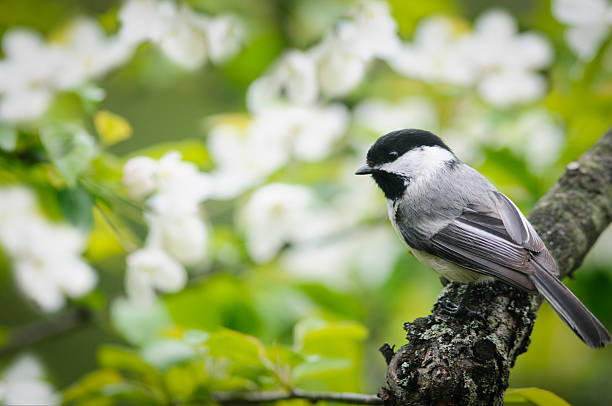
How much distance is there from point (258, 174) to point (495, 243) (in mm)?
511

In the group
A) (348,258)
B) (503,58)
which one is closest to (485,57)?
(503,58)

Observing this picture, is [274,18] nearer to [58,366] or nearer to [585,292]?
[585,292]

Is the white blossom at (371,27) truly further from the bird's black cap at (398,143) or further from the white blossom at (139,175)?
the white blossom at (139,175)

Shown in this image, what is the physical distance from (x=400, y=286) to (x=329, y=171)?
39cm

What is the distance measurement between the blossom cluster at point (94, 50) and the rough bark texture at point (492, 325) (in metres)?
0.65

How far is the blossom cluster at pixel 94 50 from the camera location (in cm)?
97

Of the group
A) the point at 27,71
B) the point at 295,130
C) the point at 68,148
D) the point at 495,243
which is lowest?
the point at 495,243

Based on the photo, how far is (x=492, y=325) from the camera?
2.44 ft

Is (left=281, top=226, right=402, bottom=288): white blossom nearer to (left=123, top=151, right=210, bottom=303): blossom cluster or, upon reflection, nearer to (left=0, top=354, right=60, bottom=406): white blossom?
(left=123, top=151, right=210, bottom=303): blossom cluster

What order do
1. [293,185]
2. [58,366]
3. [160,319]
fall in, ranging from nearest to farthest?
[160,319]
[293,185]
[58,366]

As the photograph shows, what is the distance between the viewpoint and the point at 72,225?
88cm

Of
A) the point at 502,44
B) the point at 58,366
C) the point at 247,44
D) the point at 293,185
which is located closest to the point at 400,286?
the point at 293,185

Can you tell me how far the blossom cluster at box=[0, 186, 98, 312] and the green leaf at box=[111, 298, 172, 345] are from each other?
0.31 feet

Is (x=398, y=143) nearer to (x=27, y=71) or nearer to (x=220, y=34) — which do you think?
(x=220, y=34)
